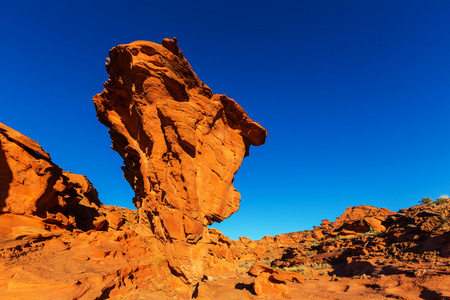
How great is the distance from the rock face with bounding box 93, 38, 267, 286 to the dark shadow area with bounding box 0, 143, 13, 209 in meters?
6.04

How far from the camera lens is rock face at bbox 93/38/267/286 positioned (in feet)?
35.7

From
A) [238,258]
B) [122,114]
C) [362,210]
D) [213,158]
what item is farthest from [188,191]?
[362,210]

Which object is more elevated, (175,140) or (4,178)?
(175,140)

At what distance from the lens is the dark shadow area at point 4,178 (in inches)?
364

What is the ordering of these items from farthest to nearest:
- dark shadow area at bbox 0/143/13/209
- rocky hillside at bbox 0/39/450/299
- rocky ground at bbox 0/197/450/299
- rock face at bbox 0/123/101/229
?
1. rock face at bbox 0/123/101/229
2. dark shadow area at bbox 0/143/13/209
3. rocky hillside at bbox 0/39/450/299
4. rocky ground at bbox 0/197/450/299

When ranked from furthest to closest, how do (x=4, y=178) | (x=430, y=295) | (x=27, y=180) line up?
(x=27, y=180)
(x=430, y=295)
(x=4, y=178)

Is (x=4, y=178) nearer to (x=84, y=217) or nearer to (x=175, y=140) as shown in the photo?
(x=175, y=140)

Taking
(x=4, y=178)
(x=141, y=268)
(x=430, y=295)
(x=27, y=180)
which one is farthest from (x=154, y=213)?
(x=430, y=295)

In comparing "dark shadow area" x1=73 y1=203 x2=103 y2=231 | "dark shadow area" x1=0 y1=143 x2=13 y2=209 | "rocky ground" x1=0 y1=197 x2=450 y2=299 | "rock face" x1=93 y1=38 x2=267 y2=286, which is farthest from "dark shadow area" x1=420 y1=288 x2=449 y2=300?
"dark shadow area" x1=0 y1=143 x2=13 y2=209

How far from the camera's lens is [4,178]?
9.50m

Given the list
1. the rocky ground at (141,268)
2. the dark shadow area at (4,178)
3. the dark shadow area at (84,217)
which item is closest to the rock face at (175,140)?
the rocky ground at (141,268)

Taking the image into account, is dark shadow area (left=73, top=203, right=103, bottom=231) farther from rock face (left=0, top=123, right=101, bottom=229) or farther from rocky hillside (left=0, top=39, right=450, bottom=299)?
rock face (left=0, top=123, right=101, bottom=229)

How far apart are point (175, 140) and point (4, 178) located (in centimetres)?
804

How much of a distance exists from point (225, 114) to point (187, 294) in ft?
37.4
